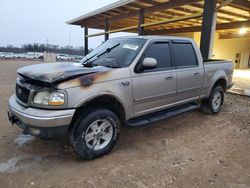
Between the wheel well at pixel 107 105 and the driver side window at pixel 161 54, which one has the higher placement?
the driver side window at pixel 161 54

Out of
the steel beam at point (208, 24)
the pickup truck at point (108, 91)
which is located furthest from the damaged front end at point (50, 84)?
the steel beam at point (208, 24)

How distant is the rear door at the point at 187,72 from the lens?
4504mm

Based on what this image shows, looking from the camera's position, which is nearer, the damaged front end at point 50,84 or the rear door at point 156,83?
the damaged front end at point 50,84

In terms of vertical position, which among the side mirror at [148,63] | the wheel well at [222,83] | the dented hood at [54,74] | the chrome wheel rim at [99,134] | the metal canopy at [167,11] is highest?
the metal canopy at [167,11]

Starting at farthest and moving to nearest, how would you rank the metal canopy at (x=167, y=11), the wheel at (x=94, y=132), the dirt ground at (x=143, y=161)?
the metal canopy at (x=167, y=11), the wheel at (x=94, y=132), the dirt ground at (x=143, y=161)

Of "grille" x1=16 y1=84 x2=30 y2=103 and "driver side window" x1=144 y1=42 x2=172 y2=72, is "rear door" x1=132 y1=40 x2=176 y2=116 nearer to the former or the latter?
"driver side window" x1=144 y1=42 x2=172 y2=72

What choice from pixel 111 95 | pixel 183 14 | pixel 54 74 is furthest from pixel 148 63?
pixel 183 14

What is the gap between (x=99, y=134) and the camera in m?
3.38

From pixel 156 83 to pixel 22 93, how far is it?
2.24 m

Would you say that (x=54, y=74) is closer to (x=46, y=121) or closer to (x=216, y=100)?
(x=46, y=121)

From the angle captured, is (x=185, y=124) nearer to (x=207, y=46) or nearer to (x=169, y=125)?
(x=169, y=125)

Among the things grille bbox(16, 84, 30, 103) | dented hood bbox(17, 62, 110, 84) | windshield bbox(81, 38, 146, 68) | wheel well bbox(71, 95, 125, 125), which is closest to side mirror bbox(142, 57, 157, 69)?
windshield bbox(81, 38, 146, 68)

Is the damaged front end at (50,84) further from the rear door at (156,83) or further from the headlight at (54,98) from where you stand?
the rear door at (156,83)

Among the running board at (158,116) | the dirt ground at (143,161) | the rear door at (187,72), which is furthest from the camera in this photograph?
the rear door at (187,72)
